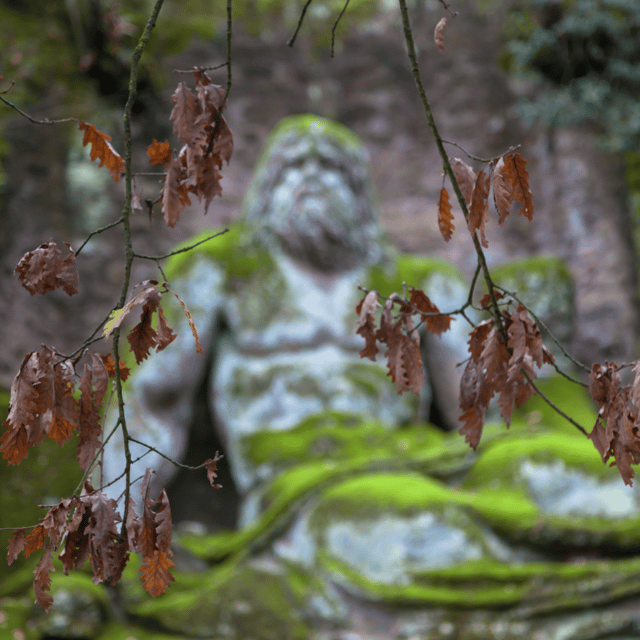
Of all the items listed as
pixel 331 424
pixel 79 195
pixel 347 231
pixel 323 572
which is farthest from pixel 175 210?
pixel 79 195

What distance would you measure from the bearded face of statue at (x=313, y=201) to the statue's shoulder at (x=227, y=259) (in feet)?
0.26

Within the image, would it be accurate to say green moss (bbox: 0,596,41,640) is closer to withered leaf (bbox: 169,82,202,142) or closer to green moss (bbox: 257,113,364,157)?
withered leaf (bbox: 169,82,202,142)

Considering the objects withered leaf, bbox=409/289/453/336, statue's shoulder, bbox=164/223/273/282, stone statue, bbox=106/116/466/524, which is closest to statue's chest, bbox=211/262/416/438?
stone statue, bbox=106/116/466/524

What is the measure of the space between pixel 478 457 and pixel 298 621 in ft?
2.58

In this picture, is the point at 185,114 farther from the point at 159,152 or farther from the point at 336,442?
the point at 336,442

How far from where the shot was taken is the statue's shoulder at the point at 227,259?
301 cm

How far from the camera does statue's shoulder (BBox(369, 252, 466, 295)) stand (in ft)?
10.4

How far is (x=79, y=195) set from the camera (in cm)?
432

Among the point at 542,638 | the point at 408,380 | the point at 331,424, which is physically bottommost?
the point at 542,638

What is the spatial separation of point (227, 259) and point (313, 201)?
0.43 m

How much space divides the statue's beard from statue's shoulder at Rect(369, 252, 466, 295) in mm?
110

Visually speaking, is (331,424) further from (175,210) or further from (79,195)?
(79,195)

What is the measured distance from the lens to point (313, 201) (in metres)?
2.97

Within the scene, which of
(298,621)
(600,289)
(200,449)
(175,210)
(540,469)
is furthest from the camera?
(600,289)
